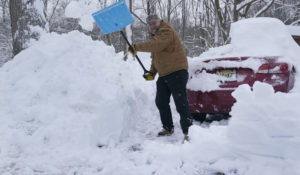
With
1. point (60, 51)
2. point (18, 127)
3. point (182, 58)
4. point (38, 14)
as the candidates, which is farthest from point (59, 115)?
point (38, 14)

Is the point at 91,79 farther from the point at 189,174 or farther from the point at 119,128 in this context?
the point at 189,174

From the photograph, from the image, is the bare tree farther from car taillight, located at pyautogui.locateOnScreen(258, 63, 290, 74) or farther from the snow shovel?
car taillight, located at pyautogui.locateOnScreen(258, 63, 290, 74)

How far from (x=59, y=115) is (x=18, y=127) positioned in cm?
51

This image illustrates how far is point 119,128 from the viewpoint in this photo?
353cm

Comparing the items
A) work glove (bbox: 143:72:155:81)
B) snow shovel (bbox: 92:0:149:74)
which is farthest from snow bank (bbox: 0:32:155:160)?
snow shovel (bbox: 92:0:149:74)

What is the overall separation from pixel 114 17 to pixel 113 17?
0.02 m

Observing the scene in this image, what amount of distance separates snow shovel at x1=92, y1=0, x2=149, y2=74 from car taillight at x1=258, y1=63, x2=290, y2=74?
1769mm

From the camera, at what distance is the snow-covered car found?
3354 millimetres

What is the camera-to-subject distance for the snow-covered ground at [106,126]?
6.69 ft

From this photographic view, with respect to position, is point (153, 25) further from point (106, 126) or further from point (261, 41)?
point (261, 41)

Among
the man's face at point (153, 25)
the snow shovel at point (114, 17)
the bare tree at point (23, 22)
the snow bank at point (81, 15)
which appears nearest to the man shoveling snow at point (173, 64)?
the man's face at point (153, 25)

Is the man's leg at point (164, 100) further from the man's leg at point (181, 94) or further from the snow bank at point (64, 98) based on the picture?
the snow bank at point (64, 98)

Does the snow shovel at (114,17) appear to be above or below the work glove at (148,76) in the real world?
above

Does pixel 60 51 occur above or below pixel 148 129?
above
